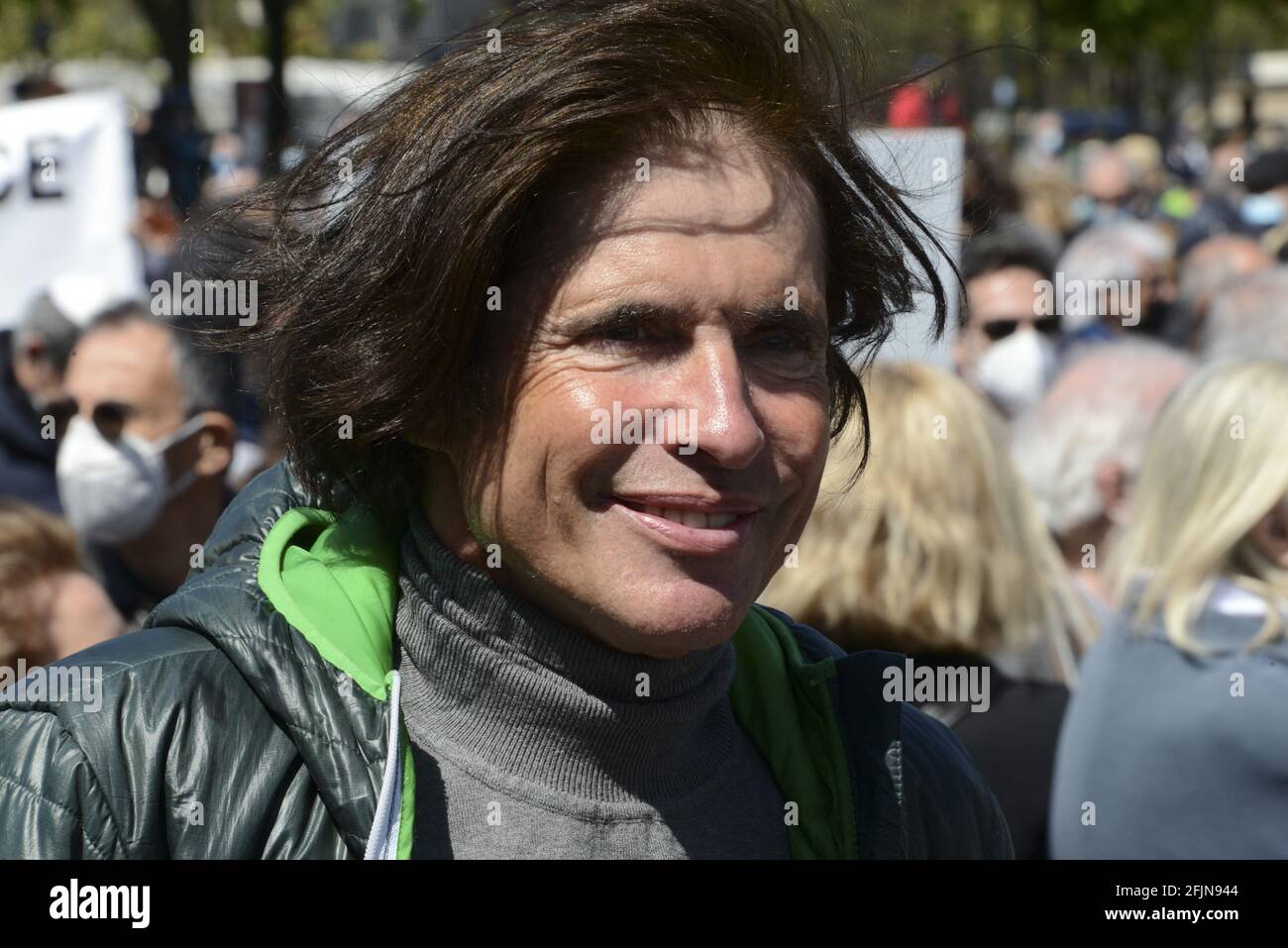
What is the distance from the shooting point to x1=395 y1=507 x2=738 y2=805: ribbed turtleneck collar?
1.94 metres

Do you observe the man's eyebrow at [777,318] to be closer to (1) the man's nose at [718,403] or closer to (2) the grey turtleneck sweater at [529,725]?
(1) the man's nose at [718,403]

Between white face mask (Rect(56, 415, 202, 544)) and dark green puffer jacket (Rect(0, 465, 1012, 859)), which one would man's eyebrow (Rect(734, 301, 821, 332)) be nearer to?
dark green puffer jacket (Rect(0, 465, 1012, 859))

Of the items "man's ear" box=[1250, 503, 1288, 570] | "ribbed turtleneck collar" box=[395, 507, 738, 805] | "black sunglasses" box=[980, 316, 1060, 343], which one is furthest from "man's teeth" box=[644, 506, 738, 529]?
"black sunglasses" box=[980, 316, 1060, 343]

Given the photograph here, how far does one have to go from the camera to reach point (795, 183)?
200 centimetres

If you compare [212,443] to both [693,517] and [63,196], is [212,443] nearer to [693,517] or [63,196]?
[63,196]

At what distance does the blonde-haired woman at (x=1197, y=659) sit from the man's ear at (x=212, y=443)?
236 centimetres

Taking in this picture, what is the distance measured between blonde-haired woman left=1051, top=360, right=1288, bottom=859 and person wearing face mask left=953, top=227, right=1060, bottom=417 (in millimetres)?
3239

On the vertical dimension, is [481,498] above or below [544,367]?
below

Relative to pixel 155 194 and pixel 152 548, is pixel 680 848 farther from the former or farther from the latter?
pixel 155 194

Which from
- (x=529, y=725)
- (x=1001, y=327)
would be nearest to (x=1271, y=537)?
(x=529, y=725)

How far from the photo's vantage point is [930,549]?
3787mm

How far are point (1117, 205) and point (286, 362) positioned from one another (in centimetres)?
1389

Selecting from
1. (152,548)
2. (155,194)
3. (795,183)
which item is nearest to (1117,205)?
(155,194)

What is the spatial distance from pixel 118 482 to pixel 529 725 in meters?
2.66
